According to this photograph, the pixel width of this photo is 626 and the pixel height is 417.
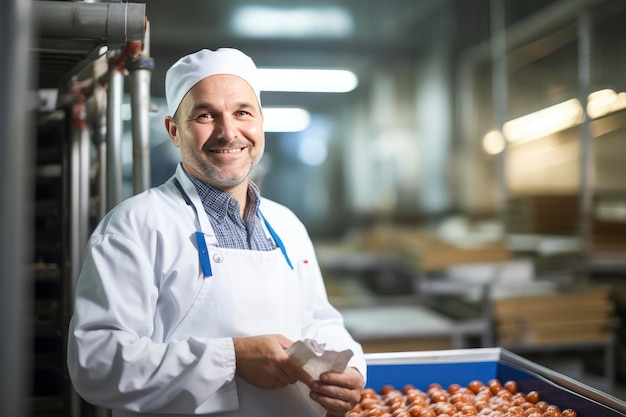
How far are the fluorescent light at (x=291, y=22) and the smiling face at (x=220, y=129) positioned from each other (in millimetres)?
5998

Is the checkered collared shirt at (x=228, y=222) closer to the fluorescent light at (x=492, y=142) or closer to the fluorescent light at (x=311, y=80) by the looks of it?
the fluorescent light at (x=492, y=142)

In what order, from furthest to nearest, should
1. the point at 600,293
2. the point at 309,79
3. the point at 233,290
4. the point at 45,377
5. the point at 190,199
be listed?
the point at 309,79
the point at 600,293
the point at 45,377
the point at 190,199
the point at 233,290

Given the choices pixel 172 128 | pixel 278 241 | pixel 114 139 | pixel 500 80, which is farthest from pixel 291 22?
pixel 278 241

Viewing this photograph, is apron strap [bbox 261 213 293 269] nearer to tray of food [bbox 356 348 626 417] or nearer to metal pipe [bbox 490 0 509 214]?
tray of food [bbox 356 348 626 417]

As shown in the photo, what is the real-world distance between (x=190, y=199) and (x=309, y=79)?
6.81m

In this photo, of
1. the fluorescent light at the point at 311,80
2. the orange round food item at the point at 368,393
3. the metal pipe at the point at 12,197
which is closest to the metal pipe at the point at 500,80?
the fluorescent light at the point at 311,80

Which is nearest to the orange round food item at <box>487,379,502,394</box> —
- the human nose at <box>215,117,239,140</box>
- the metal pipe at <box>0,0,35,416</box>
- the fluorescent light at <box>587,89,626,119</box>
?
the human nose at <box>215,117,239,140</box>

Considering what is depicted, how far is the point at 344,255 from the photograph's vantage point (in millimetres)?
7387

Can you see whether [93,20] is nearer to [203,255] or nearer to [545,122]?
[203,255]

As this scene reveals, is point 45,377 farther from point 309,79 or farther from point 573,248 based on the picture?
point 309,79

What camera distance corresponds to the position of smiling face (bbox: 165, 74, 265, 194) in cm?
157

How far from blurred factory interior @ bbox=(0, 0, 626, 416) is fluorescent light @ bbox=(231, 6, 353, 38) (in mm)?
28

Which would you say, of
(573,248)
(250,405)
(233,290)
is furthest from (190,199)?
(573,248)

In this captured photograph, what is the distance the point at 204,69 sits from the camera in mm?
1575
